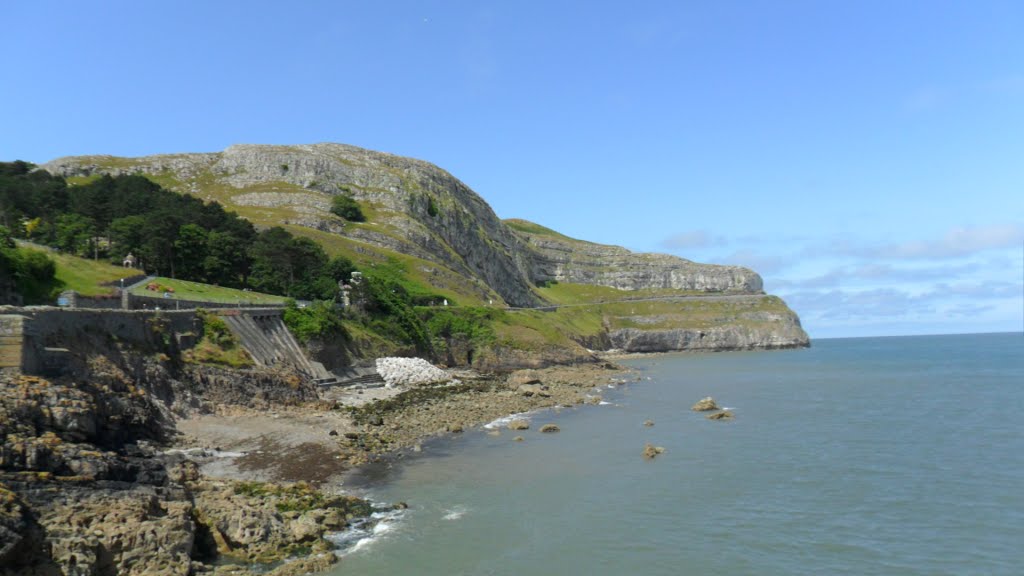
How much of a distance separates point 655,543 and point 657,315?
15747 centimetres

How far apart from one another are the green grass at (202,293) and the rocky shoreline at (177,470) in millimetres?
16265

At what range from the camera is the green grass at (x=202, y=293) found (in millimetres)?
54625

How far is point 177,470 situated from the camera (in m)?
25.9

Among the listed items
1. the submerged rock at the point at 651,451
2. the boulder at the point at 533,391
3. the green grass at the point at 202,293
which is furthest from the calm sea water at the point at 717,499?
the green grass at the point at 202,293

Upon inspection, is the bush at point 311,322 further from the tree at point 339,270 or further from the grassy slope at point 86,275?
the grassy slope at point 86,275

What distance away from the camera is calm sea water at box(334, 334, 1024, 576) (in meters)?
19.8

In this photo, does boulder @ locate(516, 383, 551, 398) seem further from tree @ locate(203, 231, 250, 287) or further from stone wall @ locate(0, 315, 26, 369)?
stone wall @ locate(0, 315, 26, 369)

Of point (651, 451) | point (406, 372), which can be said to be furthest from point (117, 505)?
point (406, 372)

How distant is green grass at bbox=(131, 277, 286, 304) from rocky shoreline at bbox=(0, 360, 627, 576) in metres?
16.3

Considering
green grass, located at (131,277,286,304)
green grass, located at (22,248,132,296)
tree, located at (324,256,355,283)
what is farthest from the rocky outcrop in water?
tree, located at (324,256,355,283)

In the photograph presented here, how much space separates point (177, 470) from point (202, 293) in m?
38.7

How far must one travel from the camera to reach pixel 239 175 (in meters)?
149

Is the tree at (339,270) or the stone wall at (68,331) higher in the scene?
the tree at (339,270)

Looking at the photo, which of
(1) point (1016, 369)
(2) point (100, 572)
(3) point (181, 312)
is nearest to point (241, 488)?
(2) point (100, 572)
